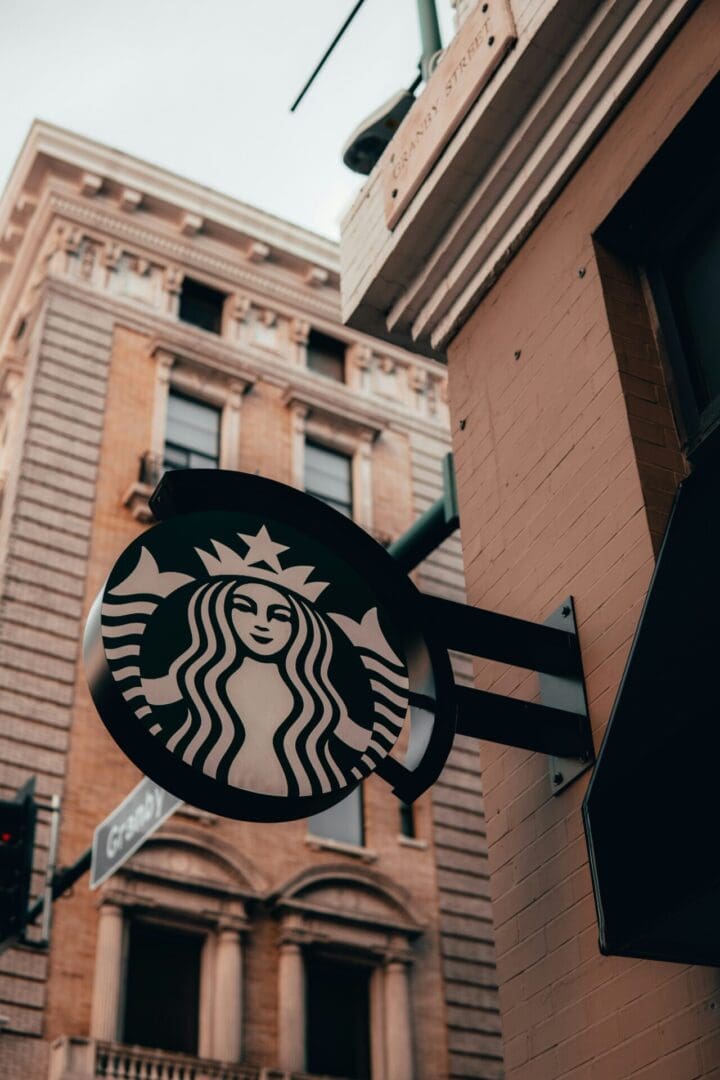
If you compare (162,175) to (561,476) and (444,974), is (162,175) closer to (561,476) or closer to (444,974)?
(444,974)

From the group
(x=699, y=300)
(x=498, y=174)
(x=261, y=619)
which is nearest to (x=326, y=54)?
(x=498, y=174)

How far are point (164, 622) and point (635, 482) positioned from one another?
2124mm

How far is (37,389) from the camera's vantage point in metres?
22.9

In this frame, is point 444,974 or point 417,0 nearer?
point 417,0

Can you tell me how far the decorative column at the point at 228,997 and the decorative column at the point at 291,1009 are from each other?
24.4 inches

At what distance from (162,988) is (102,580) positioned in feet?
21.2

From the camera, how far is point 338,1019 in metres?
19.4

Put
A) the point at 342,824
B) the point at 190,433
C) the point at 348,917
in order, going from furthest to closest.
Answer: the point at 190,433, the point at 342,824, the point at 348,917

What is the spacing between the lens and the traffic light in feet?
34.7

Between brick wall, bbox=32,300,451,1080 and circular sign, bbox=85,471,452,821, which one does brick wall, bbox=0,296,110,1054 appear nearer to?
brick wall, bbox=32,300,451,1080

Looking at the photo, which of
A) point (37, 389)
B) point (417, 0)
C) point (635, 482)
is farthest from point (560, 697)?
point (37, 389)

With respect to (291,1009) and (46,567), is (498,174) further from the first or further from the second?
(46,567)

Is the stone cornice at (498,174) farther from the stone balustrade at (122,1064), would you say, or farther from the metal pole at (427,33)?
the stone balustrade at (122,1064)

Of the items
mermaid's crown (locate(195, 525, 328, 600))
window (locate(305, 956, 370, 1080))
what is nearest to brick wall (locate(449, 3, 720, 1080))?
mermaid's crown (locate(195, 525, 328, 600))
